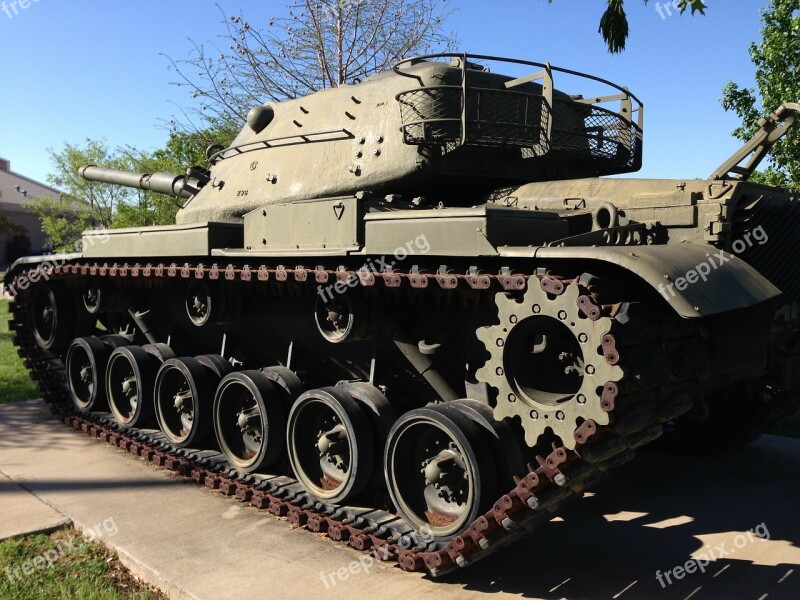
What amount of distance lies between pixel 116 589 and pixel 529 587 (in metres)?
2.70


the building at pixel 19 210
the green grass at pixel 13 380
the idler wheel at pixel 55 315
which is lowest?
the green grass at pixel 13 380

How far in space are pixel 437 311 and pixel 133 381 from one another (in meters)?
4.57

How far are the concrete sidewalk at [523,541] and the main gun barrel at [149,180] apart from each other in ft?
12.0

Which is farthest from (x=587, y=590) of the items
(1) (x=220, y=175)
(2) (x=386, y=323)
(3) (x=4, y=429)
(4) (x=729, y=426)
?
(3) (x=4, y=429)

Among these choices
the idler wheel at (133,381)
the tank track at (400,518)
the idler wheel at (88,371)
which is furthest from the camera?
the idler wheel at (88,371)

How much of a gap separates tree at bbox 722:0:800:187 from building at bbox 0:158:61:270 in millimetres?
47109

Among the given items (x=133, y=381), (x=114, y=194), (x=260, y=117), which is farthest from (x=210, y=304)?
(x=114, y=194)

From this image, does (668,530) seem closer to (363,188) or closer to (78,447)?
(363,188)

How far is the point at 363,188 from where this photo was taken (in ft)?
21.4

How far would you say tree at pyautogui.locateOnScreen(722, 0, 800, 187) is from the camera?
512 inches

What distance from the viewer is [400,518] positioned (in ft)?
17.7

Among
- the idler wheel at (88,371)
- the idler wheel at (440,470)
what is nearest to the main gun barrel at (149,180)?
the idler wheel at (88,371)

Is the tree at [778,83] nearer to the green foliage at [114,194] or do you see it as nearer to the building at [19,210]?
the green foliage at [114,194]

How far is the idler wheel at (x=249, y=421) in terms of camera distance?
21.1ft
